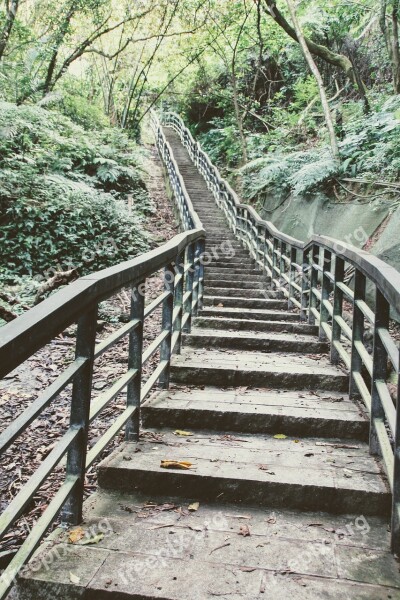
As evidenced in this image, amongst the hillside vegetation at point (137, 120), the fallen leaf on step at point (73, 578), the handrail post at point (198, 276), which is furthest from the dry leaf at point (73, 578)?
the hillside vegetation at point (137, 120)

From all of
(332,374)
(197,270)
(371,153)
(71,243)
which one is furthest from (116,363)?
(371,153)

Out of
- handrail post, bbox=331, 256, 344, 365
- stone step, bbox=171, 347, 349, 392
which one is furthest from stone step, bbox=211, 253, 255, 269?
stone step, bbox=171, 347, 349, 392

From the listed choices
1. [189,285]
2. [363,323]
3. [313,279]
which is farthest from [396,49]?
[363,323]

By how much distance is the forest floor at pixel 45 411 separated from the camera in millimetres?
2647

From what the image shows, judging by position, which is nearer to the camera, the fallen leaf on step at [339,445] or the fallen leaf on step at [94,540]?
the fallen leaf on step at [94,540]

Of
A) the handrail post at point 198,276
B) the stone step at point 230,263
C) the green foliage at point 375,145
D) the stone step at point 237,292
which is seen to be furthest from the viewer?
the stone step at point 230,263

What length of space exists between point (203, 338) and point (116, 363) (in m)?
1.10

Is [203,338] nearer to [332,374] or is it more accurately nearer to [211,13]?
[332,374]

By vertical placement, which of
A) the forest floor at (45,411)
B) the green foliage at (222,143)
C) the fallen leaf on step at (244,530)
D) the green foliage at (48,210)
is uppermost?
the green foliage at (222,143)

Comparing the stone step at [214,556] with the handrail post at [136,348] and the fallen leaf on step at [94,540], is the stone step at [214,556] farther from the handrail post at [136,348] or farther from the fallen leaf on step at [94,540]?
the handrail post at [136,348]

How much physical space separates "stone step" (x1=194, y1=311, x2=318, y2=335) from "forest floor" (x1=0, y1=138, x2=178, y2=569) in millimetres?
689

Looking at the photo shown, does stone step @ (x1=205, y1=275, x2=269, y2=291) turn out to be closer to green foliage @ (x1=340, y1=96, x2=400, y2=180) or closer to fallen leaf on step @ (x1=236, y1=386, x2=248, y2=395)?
Answer: green foliage @ (x1=340, y1=96, x2=400, y2=180)

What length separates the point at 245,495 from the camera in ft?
7.57

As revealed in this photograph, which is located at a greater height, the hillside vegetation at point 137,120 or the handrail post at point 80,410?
the hillside vegetation at point 137,120
